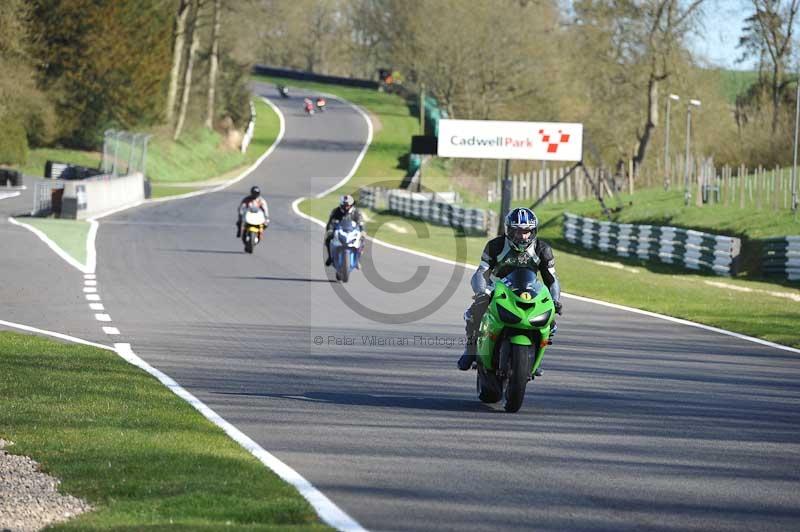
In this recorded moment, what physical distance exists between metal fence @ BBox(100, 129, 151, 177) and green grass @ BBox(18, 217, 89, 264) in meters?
12.6

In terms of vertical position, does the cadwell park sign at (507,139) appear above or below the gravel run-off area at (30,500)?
above

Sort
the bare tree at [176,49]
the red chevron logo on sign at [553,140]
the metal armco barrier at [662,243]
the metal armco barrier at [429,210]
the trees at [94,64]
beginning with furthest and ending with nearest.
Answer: the bare tree at [176,49] < the trees at [94,64] < the metal armco barrier at [429,210] < the red chevron logo on sign at [553,140] < the metal armco barrier at [662,243]

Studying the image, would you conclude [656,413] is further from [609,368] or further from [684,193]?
[684,193]

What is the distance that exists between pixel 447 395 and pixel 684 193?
130 ft

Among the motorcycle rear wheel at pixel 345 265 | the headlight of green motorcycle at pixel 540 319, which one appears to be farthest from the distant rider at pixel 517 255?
the motorcycle rear wheel at pixel 345 265

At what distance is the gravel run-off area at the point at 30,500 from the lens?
7016 mm

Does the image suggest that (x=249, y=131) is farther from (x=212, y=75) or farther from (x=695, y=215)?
(x=695, y=215)

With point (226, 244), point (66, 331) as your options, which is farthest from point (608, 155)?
point (66, 331)

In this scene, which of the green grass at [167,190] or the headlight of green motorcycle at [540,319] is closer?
the headlight of green motorcycle at [540,319]

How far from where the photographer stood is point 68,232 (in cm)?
3569

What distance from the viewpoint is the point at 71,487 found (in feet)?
25.4

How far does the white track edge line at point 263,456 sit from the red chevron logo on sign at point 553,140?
34.2 metres

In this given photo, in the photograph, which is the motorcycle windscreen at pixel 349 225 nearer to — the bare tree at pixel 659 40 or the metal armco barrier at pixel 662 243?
the metal armco barrier at pixel 662 243

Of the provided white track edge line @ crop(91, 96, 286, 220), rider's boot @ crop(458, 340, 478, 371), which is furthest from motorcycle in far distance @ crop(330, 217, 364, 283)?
white track edge line @ crop(91, 96, 286, 220)
